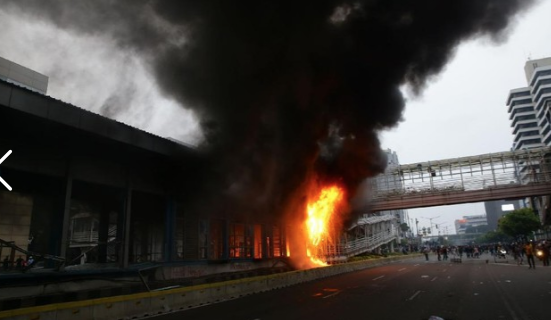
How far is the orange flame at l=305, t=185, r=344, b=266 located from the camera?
2580 centimetres

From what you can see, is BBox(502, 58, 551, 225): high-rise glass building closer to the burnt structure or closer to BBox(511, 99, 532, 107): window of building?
BBox(511, 99, 532, 107): window of building

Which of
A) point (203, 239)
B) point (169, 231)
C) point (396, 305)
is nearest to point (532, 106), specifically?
point (203, 239)

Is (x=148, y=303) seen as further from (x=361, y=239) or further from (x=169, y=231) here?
(x=361, y=239)

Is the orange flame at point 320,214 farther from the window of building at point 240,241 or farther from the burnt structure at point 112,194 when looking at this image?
the window of building at point 240,241

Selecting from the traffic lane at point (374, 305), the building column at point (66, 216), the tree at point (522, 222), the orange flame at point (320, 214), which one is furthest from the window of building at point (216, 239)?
the tree at point (522, 222)

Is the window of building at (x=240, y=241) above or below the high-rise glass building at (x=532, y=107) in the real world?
below

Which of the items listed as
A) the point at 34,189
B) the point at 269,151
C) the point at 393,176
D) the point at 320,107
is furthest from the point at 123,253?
the point at 393,176

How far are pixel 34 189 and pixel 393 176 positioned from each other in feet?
Answer: 107

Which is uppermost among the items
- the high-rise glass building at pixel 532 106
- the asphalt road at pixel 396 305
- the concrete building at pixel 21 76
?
the high-rise glass building at pixel 532 106

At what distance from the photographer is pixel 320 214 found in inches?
1061

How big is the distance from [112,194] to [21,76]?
1409 inches

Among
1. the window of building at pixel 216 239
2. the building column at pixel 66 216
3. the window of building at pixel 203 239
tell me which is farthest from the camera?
the window of building at pixel 216 239

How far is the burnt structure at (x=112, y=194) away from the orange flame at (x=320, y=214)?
7.46 ft

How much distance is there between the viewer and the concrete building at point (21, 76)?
43625 mm
